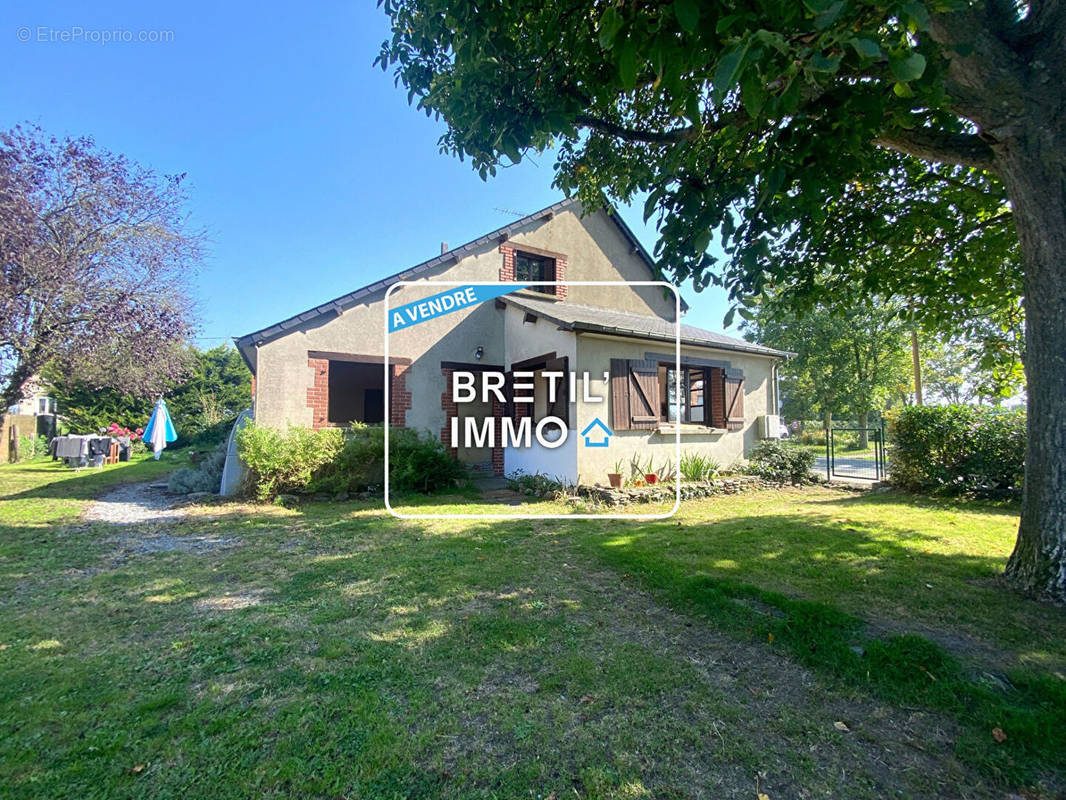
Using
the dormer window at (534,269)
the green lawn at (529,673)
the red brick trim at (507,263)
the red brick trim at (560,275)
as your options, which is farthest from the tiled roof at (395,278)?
the green lawn at (529,673)

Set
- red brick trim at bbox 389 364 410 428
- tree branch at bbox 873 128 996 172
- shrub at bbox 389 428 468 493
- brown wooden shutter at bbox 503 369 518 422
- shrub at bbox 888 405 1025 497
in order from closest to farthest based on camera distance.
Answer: tree branch at bbox 873 128 996 172, shrub at bbox 888 405 1025 497, shrub at bbox 389 428 468 493, red brick trim at bbox 389 364 410 428, brown wooden shutter at bbox 503 369 518 422

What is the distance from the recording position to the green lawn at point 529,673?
6.07ft

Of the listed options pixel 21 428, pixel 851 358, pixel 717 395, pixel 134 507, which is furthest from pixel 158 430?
pixel 851 358

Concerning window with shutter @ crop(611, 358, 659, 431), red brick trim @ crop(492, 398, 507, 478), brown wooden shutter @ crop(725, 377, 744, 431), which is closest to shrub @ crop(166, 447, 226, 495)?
red brick trim @ crop(492, 398, 507, 478)

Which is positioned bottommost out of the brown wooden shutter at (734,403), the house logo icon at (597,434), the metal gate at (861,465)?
the metal gate at (861,465)

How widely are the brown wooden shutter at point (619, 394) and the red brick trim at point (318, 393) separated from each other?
17.6ft

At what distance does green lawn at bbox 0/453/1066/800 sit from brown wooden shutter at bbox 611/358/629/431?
357cm

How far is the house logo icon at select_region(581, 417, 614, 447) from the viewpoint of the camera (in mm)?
8055

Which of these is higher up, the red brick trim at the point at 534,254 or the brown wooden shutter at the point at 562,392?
the red brick trim at the point at 534,254

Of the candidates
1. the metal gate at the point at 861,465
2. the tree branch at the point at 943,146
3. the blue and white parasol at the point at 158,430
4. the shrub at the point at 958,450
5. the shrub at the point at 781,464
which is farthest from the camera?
the blue and white parasol at the point at 158,430

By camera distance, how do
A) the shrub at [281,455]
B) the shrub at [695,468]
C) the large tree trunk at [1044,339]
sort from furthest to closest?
the shrub at [695,468] < the shrub at [281,455] < the large tree trunk at [1044,339]

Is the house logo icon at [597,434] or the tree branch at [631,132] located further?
the house logo icon at [597,434]

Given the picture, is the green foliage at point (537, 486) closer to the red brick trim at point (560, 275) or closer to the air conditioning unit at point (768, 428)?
the red brick trim at point (560, 275)

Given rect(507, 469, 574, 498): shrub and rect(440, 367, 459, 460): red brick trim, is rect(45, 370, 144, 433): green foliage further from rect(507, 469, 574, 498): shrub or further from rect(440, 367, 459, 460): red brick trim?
rect(507, 469, 574, 498): shrub
